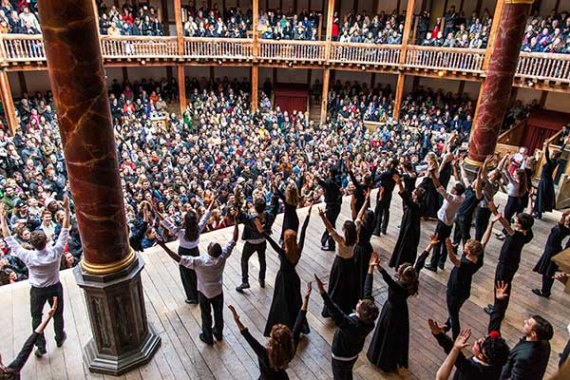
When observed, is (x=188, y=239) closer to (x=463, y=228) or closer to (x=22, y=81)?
(x=463, y=228)

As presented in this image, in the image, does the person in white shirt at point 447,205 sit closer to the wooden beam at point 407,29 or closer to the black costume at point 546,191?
the black costume at point 546,191

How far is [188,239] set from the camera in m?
4.57

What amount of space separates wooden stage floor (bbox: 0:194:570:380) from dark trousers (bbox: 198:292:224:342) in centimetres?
16

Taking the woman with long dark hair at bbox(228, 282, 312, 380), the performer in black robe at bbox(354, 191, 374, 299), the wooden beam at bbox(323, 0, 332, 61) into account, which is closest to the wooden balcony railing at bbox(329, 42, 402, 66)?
the wooden beam at bbox(323, 0, 332, 61)

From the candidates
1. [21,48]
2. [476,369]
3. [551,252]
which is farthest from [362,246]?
[21,48]

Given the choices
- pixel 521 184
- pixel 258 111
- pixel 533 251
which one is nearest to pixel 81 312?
pixel 521 184

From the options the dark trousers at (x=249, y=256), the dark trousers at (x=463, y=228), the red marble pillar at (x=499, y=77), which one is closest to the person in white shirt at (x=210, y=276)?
the dark trousers at (x=249, y=256)

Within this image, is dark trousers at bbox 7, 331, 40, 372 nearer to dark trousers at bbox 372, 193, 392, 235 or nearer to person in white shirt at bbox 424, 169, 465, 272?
person in white shirt at bbox 424, 169, 465, 272

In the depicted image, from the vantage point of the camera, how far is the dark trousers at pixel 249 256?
16.6ft

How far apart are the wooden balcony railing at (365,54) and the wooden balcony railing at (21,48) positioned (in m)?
10.9

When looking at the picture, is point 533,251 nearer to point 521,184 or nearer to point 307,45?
point 521,184

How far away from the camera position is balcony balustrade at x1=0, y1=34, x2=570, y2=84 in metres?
12.3

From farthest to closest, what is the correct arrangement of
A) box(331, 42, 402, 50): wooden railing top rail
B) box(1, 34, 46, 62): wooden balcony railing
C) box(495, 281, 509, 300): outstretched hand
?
1. box(331, 42, 402, 50): wooden railing top rail
2. box(1, 34, 46, 62): wooden balcony railing
3. box(495, 281, 509, 300): outstretched hand

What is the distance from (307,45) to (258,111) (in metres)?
3.52
